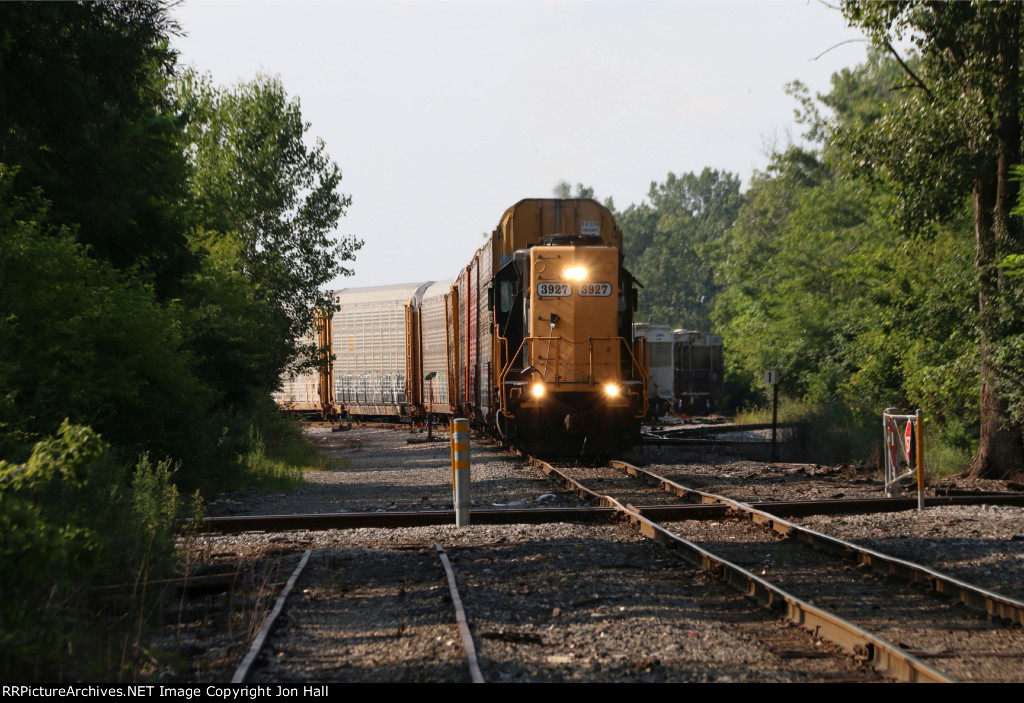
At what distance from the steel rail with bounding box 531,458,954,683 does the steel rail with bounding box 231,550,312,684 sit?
3256 mm

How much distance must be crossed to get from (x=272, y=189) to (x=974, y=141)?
84.5 feet

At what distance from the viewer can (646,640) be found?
591 centimetres

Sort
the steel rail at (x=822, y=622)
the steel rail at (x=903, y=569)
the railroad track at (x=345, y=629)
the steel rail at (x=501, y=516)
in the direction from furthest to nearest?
1. the steel rail at (x=501, y=516)
2. the steel rail at (x=903, y=569)
3. the railroad track at (x=345, y=629)
4. the steel rail at (x=822, y=622)

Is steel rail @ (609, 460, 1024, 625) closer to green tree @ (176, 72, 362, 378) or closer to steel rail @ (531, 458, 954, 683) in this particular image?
steel rail @ (531, 458, 954, 683)

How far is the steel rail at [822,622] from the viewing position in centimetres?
498

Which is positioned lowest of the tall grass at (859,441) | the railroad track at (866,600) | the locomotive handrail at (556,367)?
the railroad track at (866,600)

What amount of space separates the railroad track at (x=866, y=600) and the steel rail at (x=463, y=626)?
6.84 ft

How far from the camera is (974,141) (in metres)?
14.9

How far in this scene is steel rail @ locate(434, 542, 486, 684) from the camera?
5008mm

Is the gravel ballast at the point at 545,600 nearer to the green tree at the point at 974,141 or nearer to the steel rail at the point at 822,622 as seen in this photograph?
the steel rail at the point at 822,622

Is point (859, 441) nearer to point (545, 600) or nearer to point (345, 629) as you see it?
point (545, 600)

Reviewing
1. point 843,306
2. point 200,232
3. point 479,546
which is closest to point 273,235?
point 200,232

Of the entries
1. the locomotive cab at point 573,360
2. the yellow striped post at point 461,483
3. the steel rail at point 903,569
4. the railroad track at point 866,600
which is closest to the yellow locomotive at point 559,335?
the locomotive cab at point 573,360

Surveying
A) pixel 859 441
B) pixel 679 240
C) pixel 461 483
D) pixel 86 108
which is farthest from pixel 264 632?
pixel 679 240
